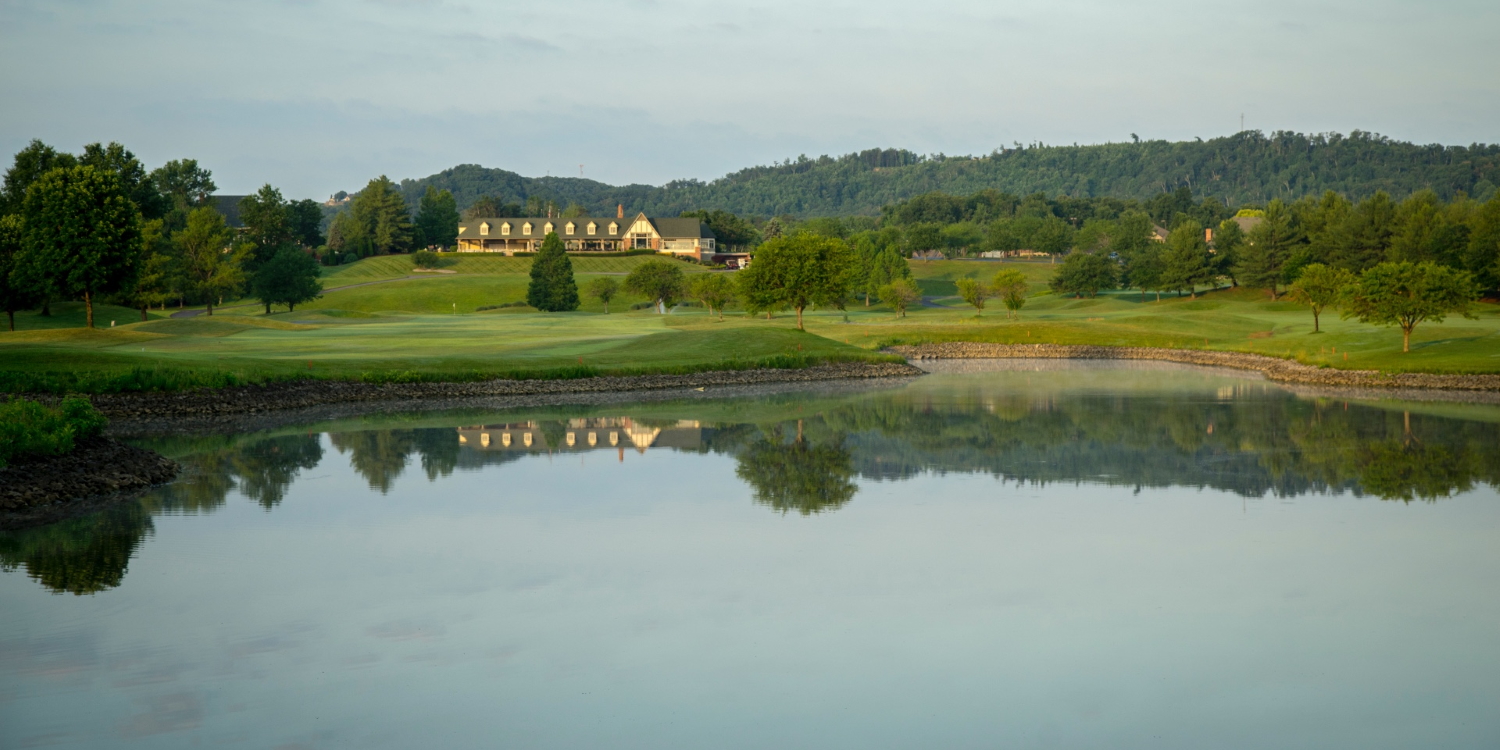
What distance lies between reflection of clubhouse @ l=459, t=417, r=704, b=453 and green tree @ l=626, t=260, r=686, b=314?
63241mm

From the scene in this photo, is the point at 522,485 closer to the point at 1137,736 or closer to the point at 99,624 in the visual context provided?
the point at 99,624

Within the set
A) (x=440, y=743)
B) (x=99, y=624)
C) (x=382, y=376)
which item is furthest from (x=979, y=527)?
(x=382, y=376)

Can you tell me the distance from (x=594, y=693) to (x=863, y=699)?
2.91 m

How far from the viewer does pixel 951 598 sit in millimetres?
15992

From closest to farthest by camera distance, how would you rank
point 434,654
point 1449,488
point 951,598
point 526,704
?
point 526,704 < point 434,654 < point 951,598 < point 1449,488

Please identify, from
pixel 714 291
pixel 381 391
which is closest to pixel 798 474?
pixel 381 391

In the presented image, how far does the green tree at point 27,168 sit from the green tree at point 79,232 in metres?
15.0

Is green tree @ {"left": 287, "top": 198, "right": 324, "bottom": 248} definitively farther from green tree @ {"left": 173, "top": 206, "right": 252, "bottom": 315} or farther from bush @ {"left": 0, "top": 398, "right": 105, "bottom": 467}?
bush @ {"left": 0, "top": 398, "right": 105, "bottom": 467}

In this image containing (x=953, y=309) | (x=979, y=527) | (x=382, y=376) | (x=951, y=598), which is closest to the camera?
(x=951, y=598)

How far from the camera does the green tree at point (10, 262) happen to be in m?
68.2

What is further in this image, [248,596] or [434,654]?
[248,596]

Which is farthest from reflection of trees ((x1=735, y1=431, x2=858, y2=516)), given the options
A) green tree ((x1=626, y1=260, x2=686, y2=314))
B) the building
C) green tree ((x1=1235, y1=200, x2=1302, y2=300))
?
the building

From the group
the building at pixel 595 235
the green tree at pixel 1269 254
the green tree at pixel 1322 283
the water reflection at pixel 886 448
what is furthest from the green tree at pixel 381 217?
the water reflection at pixel 886 448

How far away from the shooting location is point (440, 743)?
1105 centimetres
